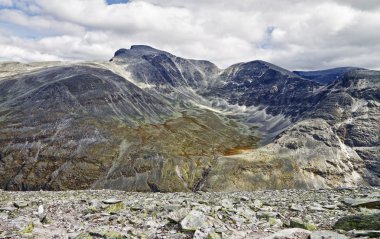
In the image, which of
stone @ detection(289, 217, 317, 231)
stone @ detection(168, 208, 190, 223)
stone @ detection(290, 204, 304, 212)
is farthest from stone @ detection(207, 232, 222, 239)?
stone @ detection(290, 204, 304, 212)

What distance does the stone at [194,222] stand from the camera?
67.6 ft

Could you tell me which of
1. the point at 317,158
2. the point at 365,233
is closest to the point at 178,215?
the point at 365,233

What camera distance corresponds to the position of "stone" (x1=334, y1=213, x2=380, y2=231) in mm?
19903

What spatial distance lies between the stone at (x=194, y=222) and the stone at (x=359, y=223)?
8.25m

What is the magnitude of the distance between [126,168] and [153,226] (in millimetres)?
131945

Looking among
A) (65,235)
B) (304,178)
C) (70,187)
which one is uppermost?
(65,235)

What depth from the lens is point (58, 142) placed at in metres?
167

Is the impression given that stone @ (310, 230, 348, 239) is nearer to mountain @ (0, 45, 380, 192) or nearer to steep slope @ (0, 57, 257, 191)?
mountain @ (0, 45, 380, 192)

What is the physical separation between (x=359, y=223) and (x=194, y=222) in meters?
10.1

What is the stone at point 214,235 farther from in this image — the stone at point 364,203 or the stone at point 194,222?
the stone at point 364,203

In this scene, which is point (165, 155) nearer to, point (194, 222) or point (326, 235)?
point (194, 222)

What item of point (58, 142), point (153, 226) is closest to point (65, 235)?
point (153, 226)

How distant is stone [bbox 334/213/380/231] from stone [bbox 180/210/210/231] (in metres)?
8.25

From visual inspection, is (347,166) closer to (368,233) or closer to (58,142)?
(58,142)
